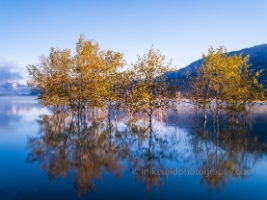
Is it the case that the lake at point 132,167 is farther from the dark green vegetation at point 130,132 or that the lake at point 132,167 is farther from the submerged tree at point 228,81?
the submerged tree at point 228,81

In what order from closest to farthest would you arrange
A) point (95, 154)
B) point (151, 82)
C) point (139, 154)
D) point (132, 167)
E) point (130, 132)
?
point (132, 167) → point (95, 154) → point (139, 154) → point (130, 132) → point (151, 82)

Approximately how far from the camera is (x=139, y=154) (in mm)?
24703

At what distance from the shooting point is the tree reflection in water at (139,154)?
1817 centimetres

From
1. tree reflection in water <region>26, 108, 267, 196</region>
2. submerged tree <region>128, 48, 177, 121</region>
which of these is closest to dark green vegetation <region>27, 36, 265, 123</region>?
submerged tree <region>128, 48, 177, 121</region>

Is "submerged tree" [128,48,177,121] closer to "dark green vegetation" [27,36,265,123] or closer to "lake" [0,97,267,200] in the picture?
"dark green vegetation" [27,36,265,123]

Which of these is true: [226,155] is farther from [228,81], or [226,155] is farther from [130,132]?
[228,81]

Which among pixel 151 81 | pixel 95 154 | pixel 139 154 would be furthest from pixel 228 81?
pixel 95 154

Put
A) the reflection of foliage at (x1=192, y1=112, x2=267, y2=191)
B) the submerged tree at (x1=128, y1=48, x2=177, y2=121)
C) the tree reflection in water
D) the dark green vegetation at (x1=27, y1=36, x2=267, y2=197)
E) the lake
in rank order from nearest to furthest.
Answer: the lake → the reflection of foliage at (x1=192, y1=112, x2=267, y2=191) → the tree reflection in water → the dark green vegetation at (x1=27, y1=36, x2=267, y2=197) → the submerged tree at (x1=128, y1=48, x2=177, y2=121)

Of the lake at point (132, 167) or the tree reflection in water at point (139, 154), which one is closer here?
the lake at point (132, 167)

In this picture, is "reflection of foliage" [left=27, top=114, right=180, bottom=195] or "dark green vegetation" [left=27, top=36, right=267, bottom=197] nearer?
"reflection of foliage" [left=27, top=114, right=180, bottom=195]

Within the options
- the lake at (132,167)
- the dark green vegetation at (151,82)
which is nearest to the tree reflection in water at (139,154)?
the lake at (132,167)

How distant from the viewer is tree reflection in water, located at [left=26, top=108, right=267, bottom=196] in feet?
59.6

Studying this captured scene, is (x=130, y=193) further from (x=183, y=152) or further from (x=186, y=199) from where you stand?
(x=183, y=152)

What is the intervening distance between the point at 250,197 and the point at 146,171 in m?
7.37
